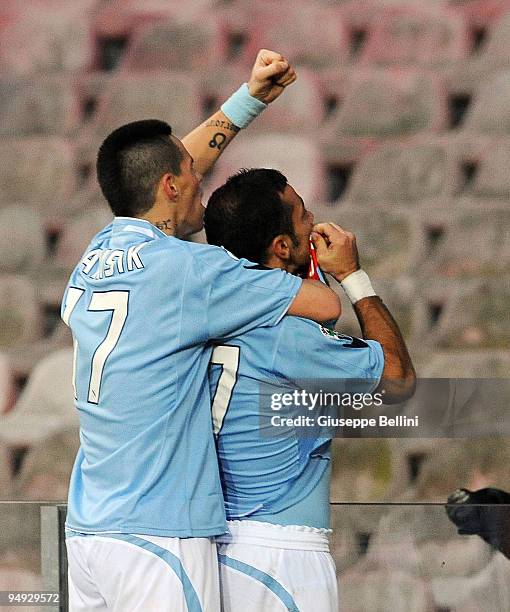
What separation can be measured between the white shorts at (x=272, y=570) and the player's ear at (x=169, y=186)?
40 cm

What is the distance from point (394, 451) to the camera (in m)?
2.98

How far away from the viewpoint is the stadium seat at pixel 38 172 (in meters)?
3.10

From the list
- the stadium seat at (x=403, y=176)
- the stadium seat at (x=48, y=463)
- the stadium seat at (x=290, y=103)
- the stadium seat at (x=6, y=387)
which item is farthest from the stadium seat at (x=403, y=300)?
the stadium seat at (x=6, y=387)

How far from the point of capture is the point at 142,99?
316cm

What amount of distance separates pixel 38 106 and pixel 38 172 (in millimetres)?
179

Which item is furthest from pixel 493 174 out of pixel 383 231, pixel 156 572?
pixel 156 572

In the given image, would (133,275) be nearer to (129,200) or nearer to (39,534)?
(129,200)

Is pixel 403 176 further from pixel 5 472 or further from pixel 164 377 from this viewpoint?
pixel 164 377

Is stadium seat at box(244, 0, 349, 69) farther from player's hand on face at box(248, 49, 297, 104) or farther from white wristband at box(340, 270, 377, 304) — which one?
white wristband at box(340, 270, 377, 304)

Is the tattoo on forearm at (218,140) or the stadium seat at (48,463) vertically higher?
the tattoo on forearm at (218,140)

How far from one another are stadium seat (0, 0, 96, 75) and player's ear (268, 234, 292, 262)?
1.86m

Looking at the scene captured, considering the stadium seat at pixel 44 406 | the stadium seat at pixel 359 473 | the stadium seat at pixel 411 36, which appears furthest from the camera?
the stadium seat at pixel 44 406

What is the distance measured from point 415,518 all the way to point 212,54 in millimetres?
1829

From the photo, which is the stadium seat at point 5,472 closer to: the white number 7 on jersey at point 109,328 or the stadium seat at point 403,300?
the stadium seat at point 403,300
